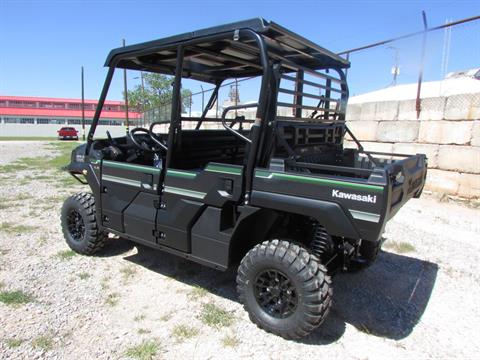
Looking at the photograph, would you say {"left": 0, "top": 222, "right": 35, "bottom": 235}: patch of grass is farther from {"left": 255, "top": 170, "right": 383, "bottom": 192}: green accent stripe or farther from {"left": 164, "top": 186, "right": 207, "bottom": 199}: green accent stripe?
{"left": 255, "top": 170, "right": 383, "bottom": 192}: green accent stripe

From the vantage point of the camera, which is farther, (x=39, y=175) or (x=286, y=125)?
(x=39, y=175)

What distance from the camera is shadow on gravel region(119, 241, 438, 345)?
10.2 ft

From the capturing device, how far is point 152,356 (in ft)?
8.68

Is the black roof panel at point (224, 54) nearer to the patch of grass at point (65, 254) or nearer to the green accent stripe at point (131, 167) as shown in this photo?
the green accent stripe at point (131, 167)

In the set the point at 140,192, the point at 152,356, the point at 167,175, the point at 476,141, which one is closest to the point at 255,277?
the point at 152,356

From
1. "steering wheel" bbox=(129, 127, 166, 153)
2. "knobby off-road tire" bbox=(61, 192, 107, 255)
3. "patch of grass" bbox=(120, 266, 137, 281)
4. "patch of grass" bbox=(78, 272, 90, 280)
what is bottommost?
"patch of grass" bbox=(78, 272, 90, 280)

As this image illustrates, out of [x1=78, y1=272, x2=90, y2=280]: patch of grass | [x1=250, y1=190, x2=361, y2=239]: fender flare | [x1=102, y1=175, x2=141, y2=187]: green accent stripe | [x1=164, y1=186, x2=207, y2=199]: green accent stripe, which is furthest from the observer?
[x1=78, y1=272, x2=90, y2=280]: patch of grass

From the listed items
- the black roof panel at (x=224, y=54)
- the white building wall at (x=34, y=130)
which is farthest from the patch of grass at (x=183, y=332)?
the white building wall at (x=34, y=130)

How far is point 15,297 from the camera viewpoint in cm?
337

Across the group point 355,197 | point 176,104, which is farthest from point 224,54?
point 355,197

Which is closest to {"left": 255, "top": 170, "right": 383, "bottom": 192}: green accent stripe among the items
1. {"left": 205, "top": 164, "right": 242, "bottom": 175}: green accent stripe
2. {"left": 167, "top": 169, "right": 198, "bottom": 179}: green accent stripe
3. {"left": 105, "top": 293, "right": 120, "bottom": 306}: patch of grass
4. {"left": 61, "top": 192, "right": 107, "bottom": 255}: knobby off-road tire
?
{"left": 205, "top": 164, "right": 242, "bottom": 175}: green accent stripe

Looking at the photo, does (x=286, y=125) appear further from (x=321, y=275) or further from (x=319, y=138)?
(x=321, y=275)

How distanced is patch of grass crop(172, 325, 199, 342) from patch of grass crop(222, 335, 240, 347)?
0.23 metres

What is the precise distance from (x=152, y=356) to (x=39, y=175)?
8872 millimetres
